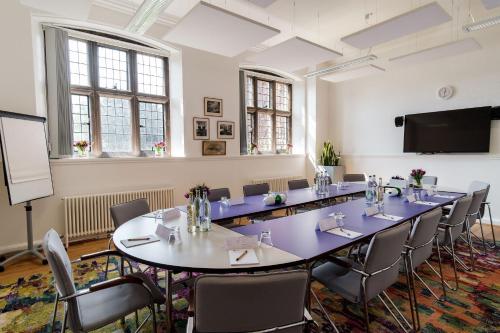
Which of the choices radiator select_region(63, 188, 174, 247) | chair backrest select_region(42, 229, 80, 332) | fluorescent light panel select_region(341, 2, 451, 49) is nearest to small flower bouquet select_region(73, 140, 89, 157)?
radiator select_region(63, 188, 174, 247)

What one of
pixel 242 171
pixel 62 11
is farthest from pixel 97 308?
pixel 242 171

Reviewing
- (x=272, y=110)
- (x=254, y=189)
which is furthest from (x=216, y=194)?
(x=272, y=110)

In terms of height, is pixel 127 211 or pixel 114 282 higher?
pixel 127 211

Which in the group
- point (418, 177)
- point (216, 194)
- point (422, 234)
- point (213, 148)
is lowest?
point (422, 234)

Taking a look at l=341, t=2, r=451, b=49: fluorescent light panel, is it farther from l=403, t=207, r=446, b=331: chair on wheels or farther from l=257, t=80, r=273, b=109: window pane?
l=257, t=80, r=273, b=109: window pane

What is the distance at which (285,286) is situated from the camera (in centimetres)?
116

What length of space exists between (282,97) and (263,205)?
4877mm

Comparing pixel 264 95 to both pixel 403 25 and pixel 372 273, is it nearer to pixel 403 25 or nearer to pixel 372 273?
pixel 403 25

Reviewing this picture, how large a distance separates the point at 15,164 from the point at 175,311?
257 centimetres

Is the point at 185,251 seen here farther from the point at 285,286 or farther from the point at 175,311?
the point at 175,311

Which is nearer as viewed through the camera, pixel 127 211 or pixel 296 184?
pixel 127 211

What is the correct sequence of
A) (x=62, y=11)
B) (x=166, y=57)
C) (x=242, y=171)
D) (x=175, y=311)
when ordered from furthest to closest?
(x=242, y=171), (x=166, y=57), (x=62, y=11), (x=175, y=311)

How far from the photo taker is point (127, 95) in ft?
15.8

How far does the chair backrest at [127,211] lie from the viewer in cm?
255
